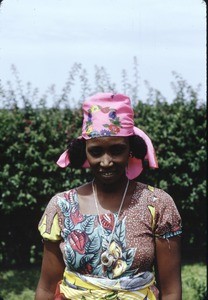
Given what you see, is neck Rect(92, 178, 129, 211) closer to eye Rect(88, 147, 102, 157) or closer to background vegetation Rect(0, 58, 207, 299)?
eye Rect(88, 147, 102, 157)

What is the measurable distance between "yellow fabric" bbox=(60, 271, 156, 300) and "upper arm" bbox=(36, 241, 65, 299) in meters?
0.15

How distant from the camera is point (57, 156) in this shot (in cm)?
659

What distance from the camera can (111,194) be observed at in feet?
7.71

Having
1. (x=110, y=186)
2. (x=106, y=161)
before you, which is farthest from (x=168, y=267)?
(x=106, y=161)

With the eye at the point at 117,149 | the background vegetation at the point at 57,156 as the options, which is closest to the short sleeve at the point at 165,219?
the eye at the point at 117,149

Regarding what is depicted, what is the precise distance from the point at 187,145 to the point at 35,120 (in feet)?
7.12

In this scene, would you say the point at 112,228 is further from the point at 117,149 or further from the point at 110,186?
the point at 117,149

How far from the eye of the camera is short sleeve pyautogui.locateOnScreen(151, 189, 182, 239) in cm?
224

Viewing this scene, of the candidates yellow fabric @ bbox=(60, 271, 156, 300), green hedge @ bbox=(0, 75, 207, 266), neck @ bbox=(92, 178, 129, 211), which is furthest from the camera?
green hedge @ bbox=(0, 75, 207, 266)

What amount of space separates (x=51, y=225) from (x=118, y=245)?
0.35m

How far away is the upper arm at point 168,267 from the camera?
2250 mm

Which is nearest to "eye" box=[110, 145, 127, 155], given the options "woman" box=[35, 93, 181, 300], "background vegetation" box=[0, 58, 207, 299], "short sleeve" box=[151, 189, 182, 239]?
"woman" box=[35, 93, 181, 300]

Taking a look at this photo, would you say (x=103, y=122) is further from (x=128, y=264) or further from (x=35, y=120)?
(x=35, y=120)

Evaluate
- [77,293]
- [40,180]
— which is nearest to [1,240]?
[40,180]
